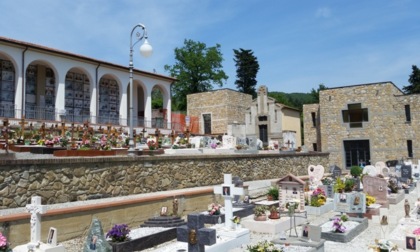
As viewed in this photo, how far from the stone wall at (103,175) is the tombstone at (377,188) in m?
5.93

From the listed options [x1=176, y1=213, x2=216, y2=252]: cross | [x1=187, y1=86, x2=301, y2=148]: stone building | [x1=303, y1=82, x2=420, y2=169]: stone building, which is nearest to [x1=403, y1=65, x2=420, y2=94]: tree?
[x1=303, y1=82, x2=420, y2=169]: stone building

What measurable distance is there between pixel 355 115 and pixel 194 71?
25.3 metres

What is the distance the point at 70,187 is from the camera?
385 inches

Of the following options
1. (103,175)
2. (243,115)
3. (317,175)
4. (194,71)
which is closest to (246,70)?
(194,71)

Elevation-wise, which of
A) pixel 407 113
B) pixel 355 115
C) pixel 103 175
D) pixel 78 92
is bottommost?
pixel 103 175

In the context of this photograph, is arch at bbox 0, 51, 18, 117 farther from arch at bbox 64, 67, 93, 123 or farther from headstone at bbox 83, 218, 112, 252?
headstone at bbox 83, 218, 112, 252

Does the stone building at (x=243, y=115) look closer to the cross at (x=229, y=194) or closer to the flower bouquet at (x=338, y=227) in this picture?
the flower bouquet at (x=338, y=227)

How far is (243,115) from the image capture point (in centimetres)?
3756

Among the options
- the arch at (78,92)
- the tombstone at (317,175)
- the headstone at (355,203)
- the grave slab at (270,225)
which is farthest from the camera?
the arch at (78,92)

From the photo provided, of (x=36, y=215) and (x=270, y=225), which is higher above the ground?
(x=36, y=215)

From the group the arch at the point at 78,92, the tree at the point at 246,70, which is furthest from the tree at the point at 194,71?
the arch at the point at 78,92

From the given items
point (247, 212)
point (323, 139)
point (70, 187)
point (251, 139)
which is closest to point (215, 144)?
point (251, 139)

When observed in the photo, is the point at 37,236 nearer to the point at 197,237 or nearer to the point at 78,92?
the point at 197,237

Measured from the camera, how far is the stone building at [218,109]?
35.5 metres
